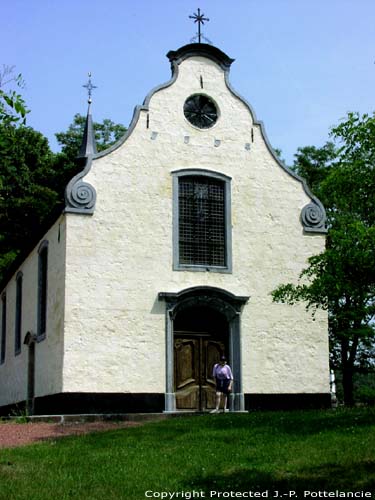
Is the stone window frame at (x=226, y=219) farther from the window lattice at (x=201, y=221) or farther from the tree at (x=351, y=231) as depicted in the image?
the tree at (x=351, y=231)

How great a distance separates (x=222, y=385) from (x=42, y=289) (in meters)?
6.78

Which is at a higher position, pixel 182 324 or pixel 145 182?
pixel 145 182

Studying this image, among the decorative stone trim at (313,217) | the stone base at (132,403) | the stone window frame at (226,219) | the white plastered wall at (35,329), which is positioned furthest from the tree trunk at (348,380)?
the white plastered wall at (35,329)

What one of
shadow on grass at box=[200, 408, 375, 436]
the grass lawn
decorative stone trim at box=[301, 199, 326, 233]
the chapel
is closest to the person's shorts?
the chapel

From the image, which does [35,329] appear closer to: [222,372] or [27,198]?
[222,372]

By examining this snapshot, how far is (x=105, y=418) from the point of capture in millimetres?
20266

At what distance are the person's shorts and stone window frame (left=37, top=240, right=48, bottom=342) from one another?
223 inches

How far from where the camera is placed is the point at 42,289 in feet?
82.3

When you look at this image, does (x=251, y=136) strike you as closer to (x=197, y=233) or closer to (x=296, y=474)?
(x=197, y=233)

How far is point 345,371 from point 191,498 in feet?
72.9

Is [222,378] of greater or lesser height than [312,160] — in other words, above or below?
below

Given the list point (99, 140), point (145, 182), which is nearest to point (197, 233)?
point (145, 182)

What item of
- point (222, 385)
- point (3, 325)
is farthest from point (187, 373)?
point (3, 325)

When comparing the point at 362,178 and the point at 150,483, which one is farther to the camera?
the point at 362,178
